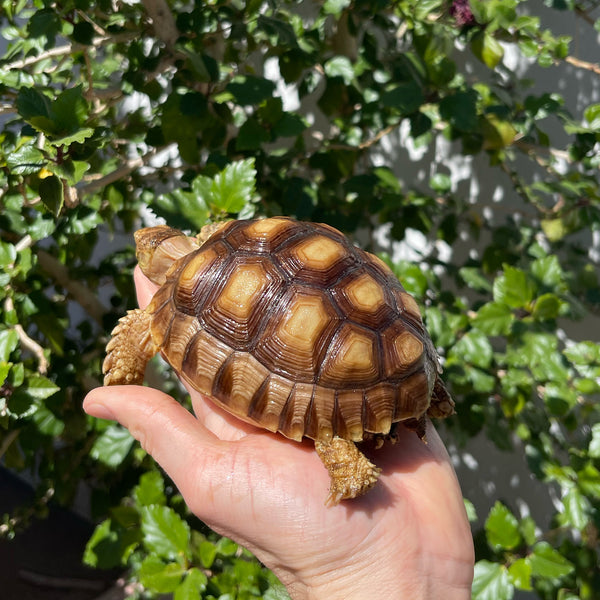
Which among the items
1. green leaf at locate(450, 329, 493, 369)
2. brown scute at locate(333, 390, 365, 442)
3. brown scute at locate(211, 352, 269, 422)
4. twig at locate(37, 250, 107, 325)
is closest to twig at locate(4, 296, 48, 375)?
twig at locate(37, 250, 107, 325)

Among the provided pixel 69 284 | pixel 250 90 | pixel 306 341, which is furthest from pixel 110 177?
pixel 306 341

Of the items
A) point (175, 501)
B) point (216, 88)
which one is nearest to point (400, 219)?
point (216, 88)

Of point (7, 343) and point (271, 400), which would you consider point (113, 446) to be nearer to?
point (7, 343)

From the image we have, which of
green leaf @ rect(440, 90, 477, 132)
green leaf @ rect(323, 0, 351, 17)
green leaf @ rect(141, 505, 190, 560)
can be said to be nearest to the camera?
green leaf @ rect(141, 505, 190, 560)

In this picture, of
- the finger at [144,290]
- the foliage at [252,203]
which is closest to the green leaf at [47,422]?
the foliage at [252,203]

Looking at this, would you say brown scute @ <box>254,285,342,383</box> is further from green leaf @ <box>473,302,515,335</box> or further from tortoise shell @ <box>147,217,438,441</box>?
green leaf @ <box>473,302,515,335</box>

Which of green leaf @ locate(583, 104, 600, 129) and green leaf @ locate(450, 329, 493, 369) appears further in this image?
green leaf @ locate(583, 104, 600, 129)
